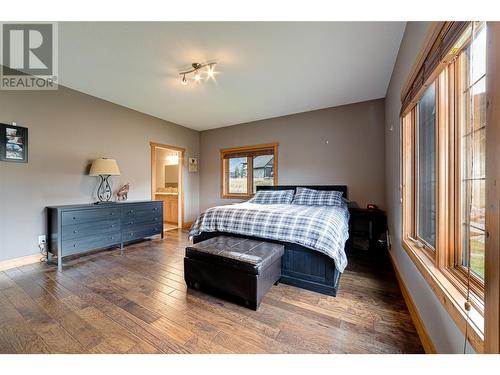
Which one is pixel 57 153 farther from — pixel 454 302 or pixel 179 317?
pixel 454 302

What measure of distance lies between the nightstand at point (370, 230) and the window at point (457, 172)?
154 cm

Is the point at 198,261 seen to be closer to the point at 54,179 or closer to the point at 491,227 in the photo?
the point at 491,227

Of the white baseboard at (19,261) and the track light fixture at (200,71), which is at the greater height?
the track light fixture at (200,71)

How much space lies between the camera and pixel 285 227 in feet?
7.20

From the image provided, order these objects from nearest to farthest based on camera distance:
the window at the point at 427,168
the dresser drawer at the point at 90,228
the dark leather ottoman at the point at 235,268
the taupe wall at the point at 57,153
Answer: the window at the point at 427,168 → the dark leather ottoman at the point at 235,268 → the taupe wall at the point at 57,153 → the dresser drawer at the point at 90,228

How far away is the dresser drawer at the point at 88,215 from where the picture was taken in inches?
108

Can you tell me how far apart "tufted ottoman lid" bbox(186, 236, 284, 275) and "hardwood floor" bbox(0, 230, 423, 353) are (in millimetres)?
359

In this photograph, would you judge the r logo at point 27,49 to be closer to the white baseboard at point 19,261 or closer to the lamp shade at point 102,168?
the lamp shade at point 102,168

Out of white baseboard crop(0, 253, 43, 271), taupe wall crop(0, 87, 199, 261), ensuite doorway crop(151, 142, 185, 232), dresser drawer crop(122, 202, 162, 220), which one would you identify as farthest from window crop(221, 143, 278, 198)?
white baseboard crop(0, 253, 43, 271)

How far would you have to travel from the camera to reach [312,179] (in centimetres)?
409

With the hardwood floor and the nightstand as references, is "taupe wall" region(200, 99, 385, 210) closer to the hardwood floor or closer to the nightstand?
the nightstand

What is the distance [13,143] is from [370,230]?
5129 millimetres

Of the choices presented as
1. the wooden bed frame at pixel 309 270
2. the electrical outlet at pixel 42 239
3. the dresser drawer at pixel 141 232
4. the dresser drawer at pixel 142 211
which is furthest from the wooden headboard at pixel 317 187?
the electrical outlet at pixel 42 239

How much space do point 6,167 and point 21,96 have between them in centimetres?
95
